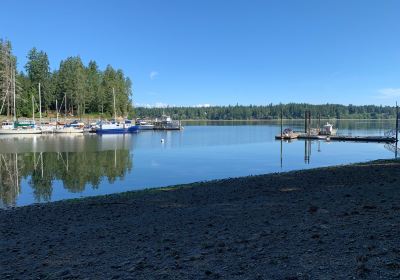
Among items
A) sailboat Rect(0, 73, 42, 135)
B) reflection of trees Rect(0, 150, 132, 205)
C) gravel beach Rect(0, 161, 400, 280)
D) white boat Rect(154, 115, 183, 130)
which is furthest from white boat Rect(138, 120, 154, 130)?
gravel beach Rect(0, 161, 400, 280)

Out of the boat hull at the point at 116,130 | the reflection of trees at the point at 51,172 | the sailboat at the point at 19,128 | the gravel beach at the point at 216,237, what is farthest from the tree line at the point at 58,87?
the gravel beach at the point at 216,237

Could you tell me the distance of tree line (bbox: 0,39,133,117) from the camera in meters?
108

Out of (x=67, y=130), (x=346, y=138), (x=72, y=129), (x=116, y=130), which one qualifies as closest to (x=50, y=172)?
→ (x=346, y=138)

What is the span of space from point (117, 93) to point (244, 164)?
114684mm

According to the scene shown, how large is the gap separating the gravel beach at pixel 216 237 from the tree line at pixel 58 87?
337ft

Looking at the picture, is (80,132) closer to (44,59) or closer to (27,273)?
(44,59)

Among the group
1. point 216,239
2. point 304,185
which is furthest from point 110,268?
point 304,185

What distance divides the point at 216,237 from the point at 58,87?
432 feet

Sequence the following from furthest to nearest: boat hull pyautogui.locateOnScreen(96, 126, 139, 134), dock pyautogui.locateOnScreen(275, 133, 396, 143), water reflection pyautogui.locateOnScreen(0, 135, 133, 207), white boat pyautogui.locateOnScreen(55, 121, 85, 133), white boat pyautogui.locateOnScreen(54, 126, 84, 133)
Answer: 1. boat hull pyautogui.locateOnScreen(96, 126, 139, 134)
2. white boat pyautogui.locateOnScreen(55, 121, 85, 133)
3. white boat pyautogui.locateOnScreen(54, 126, 84, 133)
4. dock pyautogui.locateOnScreen(275, 133, 396, 143)
5. water reflection pyautogui.locateOnScreen(0, 135, 133, 207)

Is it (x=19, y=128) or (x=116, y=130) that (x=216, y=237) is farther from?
(x=116, y=130)

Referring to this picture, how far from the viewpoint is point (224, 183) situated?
2153 cm

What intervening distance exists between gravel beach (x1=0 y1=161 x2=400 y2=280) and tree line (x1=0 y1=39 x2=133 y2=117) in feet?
337

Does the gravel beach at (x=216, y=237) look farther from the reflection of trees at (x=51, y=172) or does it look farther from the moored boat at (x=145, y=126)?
the moored boat at (x=145, y=126)

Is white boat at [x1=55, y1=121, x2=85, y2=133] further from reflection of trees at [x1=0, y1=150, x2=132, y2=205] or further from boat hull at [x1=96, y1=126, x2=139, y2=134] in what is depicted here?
reflection of trees at [x1=0, y1=150, x2=132, y2=205]
